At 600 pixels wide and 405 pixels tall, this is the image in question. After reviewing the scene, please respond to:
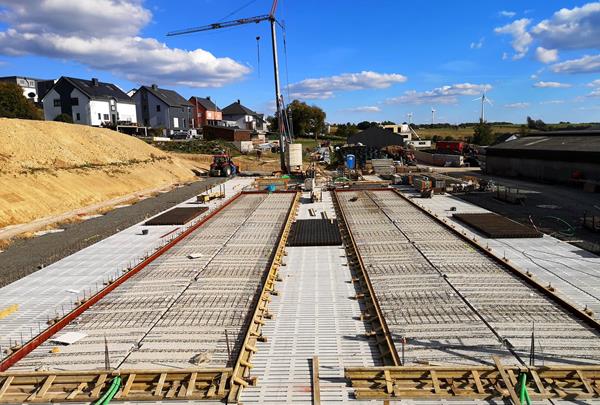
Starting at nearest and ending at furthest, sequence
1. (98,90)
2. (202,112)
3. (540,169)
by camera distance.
A: (540,169) → (98,90) → (202,112)

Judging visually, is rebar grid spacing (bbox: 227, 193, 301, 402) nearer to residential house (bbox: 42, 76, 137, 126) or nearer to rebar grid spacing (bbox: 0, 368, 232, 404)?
rebar grid spacing (bbox: 0, 368, 232, 404)

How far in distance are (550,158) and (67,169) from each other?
127ft

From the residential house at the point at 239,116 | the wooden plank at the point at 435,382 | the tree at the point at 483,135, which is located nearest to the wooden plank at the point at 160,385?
the wooden plank at the point at 435,382

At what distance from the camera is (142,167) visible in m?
42.8

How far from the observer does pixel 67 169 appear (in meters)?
33.6

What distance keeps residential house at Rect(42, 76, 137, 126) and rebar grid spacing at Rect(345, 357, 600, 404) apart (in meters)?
70.7

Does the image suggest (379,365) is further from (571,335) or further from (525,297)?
(525,297)

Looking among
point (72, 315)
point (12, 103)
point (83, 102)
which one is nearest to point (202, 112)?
point (83, 102)

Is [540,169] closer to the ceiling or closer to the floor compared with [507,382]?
closer to the ceiling

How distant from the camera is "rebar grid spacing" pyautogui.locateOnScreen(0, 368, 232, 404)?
7.95 metres

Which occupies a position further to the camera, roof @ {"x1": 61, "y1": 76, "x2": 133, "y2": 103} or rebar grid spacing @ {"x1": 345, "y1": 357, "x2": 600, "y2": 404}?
roof @ {"x1": 61, "y1": 76, "x2": 133, "y2": 103}

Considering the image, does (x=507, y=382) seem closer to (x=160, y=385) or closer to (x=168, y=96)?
(x=160, y=385)

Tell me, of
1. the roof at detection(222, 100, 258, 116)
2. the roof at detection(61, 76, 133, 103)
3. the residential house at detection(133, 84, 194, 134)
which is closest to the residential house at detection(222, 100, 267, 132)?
the roof at detection(222, 100, 258, 116)

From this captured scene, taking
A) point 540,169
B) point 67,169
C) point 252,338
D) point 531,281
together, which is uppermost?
point 67,169
